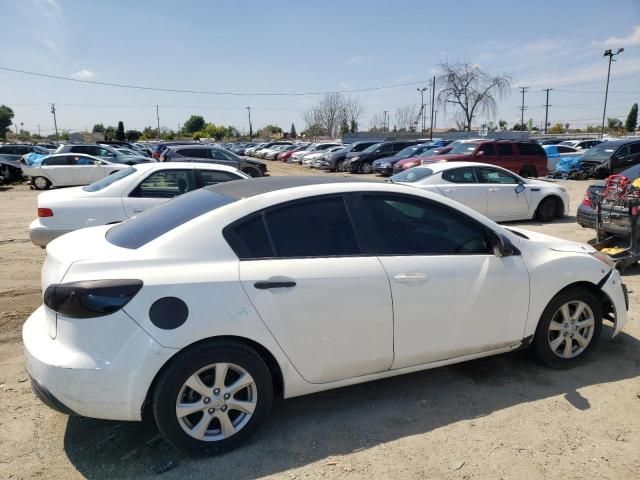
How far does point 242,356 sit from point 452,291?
4.84 ft

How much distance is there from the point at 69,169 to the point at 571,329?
18.9 m

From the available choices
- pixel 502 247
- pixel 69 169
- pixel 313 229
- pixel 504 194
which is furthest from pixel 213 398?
pixel 69 169

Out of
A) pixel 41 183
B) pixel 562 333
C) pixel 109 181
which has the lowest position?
pixel 41 183

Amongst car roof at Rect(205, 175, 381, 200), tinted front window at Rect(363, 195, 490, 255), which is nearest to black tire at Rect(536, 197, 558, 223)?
tinted front window at Rect(363, 195, 490, 255)

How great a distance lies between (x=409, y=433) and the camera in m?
3.09

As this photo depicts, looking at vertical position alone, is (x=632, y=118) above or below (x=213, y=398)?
above

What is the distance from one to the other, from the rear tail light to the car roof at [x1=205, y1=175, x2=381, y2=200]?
91 centimetres

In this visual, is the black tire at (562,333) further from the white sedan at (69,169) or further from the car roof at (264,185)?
the white sedan at (69,169)

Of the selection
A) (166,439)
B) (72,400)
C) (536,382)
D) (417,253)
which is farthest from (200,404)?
(536,382)

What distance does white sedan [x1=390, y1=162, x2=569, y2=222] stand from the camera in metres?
10.5

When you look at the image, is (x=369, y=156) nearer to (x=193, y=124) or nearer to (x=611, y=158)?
(x=611, y=158)

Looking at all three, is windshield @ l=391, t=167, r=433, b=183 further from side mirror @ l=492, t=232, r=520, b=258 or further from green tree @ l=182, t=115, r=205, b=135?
green tree @ l=182, t=115, r=205, b=135

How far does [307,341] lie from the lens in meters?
2.95

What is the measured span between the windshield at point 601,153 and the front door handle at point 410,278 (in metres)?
21.0
